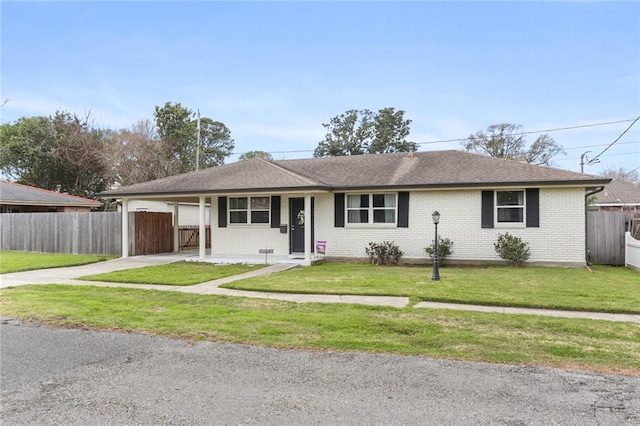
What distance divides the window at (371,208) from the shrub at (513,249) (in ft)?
11.2

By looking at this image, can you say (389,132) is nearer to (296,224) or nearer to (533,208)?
(296,224)

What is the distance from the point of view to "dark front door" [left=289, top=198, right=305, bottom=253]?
15961 mm

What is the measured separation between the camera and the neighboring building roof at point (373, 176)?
13891 mm

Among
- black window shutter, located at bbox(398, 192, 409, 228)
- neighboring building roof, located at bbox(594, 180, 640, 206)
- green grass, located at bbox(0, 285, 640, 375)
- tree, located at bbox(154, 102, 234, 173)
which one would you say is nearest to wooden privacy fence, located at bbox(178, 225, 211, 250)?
black window shutter, located at bbox(398, 192, 409, 228)

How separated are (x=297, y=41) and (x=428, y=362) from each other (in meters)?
14.2

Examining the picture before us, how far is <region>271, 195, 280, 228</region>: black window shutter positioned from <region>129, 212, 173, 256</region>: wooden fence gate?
18.5 feet

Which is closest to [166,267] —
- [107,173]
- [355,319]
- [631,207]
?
[355,319]

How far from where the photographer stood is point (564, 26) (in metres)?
15.2

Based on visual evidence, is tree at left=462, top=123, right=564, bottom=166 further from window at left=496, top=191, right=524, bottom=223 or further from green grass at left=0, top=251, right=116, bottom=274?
green grass at left=0, top=251, right=116, bottom=274

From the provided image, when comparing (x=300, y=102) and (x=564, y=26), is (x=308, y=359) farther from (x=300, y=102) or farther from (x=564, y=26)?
(x=300, y=102)

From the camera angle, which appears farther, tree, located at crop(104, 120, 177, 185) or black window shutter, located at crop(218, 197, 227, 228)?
tree, located at crop(104, 120, 177, 185)

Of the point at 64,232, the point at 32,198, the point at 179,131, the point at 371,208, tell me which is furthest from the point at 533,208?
the point at 179,131

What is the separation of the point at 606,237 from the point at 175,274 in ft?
44.9

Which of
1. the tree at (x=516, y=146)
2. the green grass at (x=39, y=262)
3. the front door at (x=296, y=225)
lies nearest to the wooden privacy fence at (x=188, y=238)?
the green grass at (x=39, y=262)
